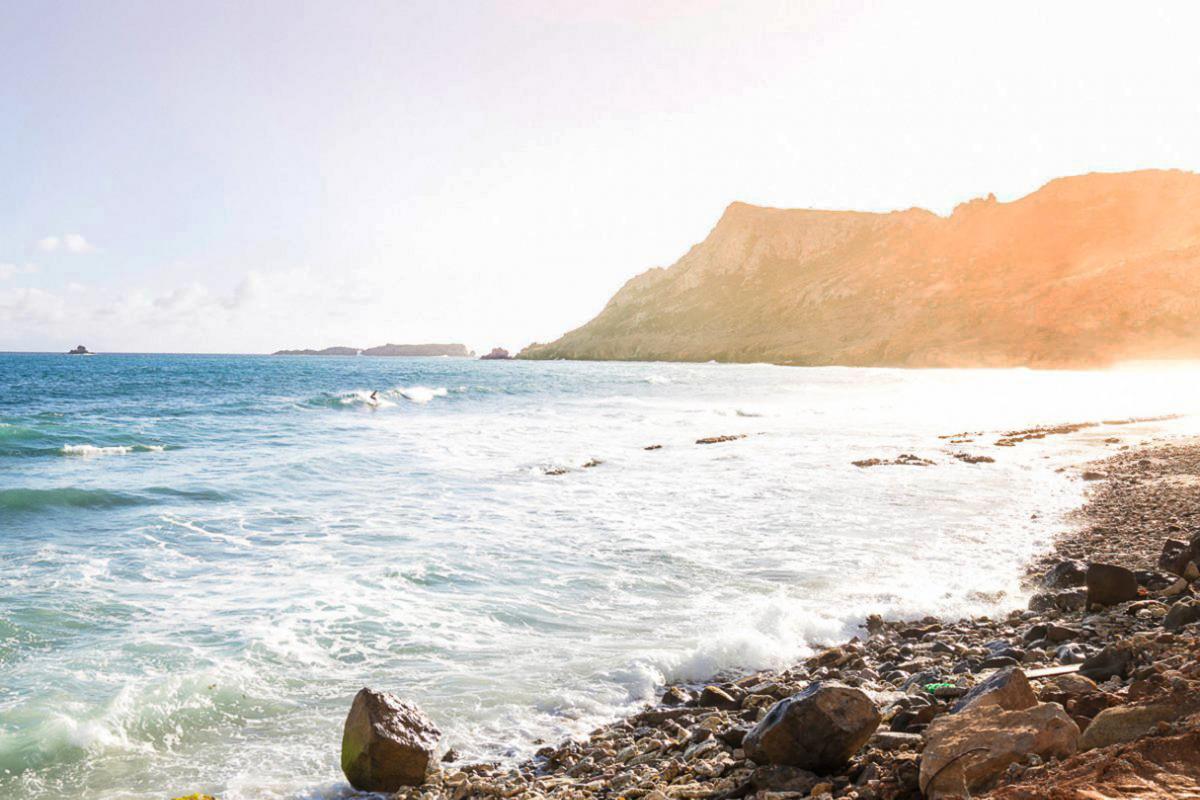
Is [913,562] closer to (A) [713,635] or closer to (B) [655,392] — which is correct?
(A) [713,635]

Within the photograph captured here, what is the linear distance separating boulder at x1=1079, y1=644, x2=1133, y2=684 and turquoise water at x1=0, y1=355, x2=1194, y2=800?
275 centimetres

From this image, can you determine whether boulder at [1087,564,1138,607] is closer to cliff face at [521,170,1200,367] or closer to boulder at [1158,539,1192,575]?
boulder at [1158,539,1192,575]

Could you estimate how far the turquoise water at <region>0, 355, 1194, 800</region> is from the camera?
587 centimetres

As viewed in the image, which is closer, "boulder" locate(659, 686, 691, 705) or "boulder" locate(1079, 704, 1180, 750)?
"boulder" locate(1079, 704, 1180, 750)

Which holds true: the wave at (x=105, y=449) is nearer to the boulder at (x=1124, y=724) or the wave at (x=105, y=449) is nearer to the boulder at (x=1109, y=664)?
the boulder at (x=1109, y=664)

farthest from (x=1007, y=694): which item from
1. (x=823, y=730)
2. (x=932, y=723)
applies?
(x=823, y=730)

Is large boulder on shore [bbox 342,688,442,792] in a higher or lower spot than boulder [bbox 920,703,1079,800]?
lower

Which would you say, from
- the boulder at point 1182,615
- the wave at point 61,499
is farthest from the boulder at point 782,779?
the wave at point 61,499

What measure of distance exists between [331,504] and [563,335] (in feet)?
582

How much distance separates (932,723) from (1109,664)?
1993 mm

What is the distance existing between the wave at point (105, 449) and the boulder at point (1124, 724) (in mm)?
25155

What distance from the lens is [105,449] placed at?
2269 cm

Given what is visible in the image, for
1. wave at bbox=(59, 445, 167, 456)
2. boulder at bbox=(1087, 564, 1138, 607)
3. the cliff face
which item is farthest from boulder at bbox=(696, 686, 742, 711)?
the cliff face

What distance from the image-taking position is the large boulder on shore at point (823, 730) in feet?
13.3
